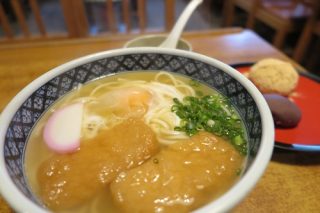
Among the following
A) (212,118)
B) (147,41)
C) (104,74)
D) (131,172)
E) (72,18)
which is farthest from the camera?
(72,18)

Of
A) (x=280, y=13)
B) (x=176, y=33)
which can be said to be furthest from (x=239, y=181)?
(x=280, y=13)

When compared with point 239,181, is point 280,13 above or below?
below

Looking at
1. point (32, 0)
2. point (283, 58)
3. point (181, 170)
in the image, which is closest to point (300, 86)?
point (283, 58)

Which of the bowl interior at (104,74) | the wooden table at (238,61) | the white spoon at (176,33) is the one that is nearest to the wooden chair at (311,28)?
the wooden table at (238,61)

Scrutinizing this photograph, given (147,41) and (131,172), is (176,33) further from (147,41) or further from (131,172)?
(131,172)

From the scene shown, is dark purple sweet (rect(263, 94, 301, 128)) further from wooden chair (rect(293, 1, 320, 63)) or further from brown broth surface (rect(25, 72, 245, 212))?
wooden chair (rect(293, 1, 320, 63))

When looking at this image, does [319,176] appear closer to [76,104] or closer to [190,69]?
[190,69]
